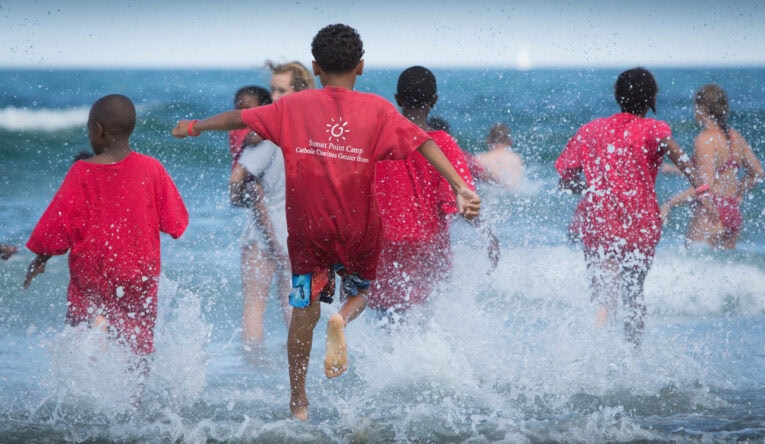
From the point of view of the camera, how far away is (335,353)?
404 centimetres

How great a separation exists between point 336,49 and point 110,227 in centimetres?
133

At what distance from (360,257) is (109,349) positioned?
1.30 metres

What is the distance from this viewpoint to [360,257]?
165 inches

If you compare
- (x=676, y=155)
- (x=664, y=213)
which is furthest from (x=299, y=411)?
(x=664, y=213)

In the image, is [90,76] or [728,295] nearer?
[728,295]

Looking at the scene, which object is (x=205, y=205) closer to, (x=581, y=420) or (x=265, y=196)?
(x=265, y=196)

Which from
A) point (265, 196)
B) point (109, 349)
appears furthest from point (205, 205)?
point (109, 349)

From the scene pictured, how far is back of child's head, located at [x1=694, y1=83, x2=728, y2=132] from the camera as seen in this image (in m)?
6.79

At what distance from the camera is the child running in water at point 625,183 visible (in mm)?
5195

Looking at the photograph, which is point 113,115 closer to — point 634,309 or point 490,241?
point 490,241

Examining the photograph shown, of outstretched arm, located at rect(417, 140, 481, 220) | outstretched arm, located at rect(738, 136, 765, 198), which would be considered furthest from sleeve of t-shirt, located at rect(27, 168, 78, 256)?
outstretched arm, located at rect(738, 136, 765, 198)

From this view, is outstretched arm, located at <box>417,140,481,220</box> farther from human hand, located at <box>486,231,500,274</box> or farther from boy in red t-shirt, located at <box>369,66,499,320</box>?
human hand, located at <box>486,231,500,274</box>

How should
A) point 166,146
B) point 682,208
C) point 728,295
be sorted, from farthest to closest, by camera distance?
point 166,146 < point 682,208 < point 728,295

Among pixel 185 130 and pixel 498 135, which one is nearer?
pixel 185 130
